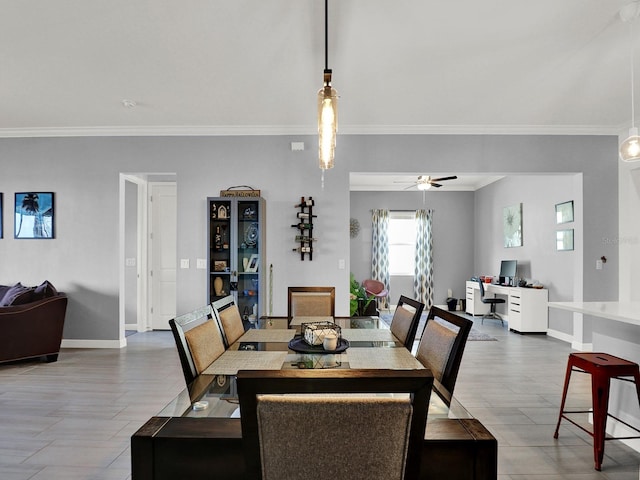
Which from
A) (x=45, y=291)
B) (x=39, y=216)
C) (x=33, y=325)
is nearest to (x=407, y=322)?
(x=33, y=325)

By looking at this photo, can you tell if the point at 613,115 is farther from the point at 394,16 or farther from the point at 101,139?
the point at 101,139

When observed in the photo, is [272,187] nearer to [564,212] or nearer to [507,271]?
[564,212]

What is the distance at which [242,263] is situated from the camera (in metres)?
4.80

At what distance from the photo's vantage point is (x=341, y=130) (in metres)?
4.98

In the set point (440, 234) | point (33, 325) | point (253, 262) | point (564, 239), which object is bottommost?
point (33, 325)

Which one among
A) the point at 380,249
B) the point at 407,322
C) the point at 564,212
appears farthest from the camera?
the point at 380,249

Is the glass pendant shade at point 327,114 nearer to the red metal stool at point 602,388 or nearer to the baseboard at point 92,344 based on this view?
the red metal stool at point 602,388

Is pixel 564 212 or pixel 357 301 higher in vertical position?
pixel 564 212

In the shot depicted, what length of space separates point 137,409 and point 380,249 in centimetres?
628

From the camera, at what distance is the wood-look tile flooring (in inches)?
90.9

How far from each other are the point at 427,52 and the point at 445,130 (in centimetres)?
196

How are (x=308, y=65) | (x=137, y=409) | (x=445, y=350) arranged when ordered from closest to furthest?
(x=445, y=350) < (x=137, y=409) < (x=308, y=65)

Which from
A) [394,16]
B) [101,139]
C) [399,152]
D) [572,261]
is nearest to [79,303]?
[101,139]

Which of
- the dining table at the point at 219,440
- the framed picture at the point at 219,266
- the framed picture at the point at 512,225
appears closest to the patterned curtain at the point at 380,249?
the framed picture at the point at 512,225
